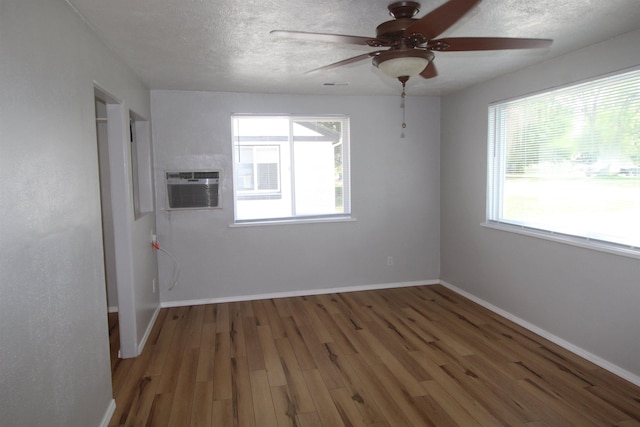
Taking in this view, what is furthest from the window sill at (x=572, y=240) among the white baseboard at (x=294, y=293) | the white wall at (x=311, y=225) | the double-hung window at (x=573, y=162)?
the white baseboard at (x=294, y=293)

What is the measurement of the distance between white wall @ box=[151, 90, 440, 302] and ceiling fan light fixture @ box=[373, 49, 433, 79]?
2794 mm

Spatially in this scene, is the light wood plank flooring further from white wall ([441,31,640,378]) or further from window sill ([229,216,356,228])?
window sill ([229,216,356,228])

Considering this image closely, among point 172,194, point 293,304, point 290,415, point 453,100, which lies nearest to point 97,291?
point 290,415

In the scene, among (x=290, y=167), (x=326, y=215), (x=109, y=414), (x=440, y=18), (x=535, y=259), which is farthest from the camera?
(x=326, y=215)

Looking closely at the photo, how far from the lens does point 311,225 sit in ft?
16.0

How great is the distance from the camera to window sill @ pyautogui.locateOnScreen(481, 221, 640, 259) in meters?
2.85

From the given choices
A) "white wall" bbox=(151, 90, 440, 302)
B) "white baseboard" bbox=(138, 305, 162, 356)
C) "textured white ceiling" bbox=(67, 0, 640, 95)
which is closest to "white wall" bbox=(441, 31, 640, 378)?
"textured white ceiling" bbox=(67, 0, 640, 95)

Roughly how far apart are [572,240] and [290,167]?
298 cm

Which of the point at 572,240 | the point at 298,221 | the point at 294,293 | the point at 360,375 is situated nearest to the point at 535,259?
the point at 572,240

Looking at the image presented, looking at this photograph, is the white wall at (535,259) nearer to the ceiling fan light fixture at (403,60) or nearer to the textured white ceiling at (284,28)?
the textured white ceiling at (284,28)

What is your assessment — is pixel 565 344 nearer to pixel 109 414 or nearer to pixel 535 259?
pixel 535 259

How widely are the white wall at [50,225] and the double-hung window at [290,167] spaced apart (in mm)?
2249

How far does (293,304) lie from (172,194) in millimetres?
1842

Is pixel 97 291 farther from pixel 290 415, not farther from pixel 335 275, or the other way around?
pixel 335 275
